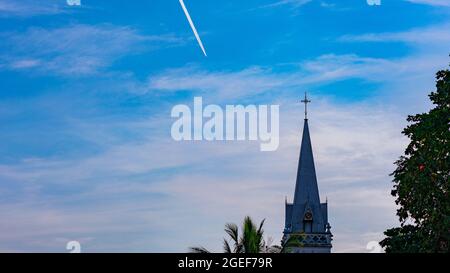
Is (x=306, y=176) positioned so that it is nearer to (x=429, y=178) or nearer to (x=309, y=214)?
(x=309, y=214)

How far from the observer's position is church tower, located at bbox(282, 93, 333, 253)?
435ft

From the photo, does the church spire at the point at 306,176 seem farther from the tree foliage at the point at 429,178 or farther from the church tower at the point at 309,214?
the tree foliage at the point at 429,178

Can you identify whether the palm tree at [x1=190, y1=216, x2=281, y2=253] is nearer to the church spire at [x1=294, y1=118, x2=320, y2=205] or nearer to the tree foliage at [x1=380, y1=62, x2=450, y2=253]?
the tree foliage at [x1=380, y1=62, x2=450, y2=253]

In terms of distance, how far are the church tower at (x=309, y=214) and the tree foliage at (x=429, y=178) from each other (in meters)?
89.7

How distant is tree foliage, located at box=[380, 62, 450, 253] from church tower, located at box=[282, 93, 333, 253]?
89.7m

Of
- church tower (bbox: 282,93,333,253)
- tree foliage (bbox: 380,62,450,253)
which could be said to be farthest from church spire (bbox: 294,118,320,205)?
tree foliage (bbox: 380,62,450,253)
